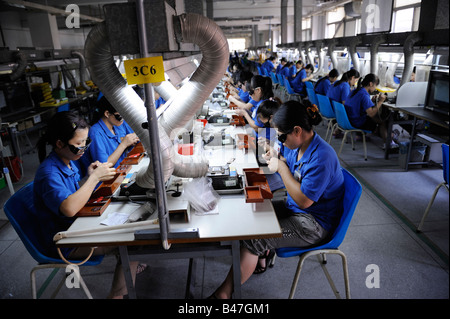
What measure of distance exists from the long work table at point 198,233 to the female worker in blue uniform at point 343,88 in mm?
3474

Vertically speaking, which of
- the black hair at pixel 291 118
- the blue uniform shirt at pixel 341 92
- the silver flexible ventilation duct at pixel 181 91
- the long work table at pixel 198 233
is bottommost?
the long work table at pixel 198 233

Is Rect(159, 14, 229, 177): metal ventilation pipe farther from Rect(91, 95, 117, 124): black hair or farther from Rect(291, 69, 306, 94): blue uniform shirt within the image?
Rect(291, 69, 306, 94): blue uniform shirt

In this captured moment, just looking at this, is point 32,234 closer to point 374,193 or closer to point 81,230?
point 81,230

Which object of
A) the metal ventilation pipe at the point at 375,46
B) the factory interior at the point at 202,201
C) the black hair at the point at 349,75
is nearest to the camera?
the factory interior at the point at 202,201

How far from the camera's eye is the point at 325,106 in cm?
441

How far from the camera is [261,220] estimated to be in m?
1.49

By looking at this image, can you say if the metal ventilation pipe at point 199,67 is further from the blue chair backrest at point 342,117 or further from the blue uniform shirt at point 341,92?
the blue uniform shirt at point 341,92

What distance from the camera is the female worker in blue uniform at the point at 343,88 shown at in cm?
452

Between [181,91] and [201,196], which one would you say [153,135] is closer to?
[181,91]

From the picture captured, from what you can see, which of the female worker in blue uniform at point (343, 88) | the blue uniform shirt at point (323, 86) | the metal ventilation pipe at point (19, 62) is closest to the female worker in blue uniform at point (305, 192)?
the female worker in blue uniform at point (343, 88)

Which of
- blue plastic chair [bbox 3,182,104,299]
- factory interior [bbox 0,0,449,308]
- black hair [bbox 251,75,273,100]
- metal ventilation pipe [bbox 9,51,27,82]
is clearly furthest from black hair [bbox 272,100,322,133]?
metal ventilation pipe [bbox 9,51,27,82]

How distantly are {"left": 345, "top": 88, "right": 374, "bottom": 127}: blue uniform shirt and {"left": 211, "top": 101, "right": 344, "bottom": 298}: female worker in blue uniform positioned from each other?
97.8 inches

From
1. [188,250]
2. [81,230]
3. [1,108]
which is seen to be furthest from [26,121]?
[188,250]

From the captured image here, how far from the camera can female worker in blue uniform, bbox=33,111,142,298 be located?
1.54 m
